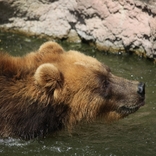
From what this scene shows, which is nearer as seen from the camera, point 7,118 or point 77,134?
point 7,118

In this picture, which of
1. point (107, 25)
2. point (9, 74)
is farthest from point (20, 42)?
point (9, 74)

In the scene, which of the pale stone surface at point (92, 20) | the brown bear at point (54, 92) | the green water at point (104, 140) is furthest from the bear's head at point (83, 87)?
the pale stone surface at point (92, 20)

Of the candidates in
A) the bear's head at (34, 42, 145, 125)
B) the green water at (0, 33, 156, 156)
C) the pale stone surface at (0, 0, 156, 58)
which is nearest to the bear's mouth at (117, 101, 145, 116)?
the bear's head at (34, 42, 145, 125)

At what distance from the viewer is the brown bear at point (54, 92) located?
225 inches

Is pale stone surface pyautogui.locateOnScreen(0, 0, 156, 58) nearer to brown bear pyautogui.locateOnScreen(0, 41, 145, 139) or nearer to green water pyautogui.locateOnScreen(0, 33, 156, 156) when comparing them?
green water pyautogui.locateOnScreen(0, 33, 156, 156)

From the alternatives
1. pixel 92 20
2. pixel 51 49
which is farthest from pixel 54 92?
pixel 92 20

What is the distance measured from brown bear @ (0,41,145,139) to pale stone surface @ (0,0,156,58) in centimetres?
347

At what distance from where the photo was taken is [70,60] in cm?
598

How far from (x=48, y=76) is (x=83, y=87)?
0.56 m

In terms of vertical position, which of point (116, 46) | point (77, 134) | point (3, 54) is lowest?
point (77, 134)

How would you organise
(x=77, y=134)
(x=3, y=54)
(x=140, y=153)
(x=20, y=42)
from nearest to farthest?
(x=3, y=54) → (x=140, y=153) → (x=77, y=134) → (x=20, y=42)

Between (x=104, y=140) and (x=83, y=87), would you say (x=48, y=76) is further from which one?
(x=104, y=140)

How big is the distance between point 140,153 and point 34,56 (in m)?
2.13

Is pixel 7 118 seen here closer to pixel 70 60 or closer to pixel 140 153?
pixel 70 60
